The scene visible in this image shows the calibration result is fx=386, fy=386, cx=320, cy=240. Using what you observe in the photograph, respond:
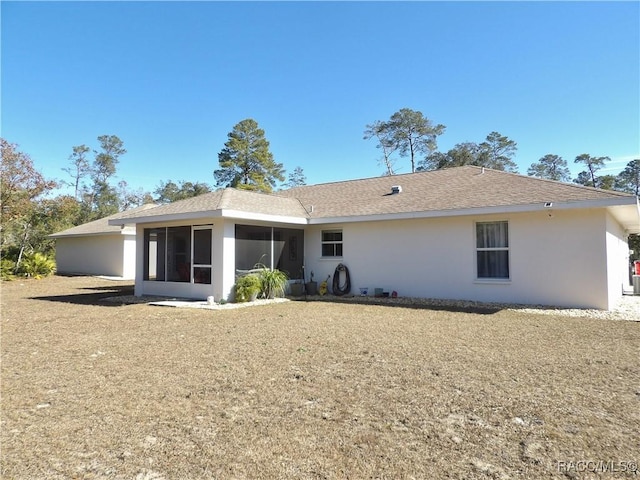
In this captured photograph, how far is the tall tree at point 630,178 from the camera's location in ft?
131

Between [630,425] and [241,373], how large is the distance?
4.11 metres

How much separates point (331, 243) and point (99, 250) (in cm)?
1812

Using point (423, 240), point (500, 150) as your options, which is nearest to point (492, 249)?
point (423, 240)

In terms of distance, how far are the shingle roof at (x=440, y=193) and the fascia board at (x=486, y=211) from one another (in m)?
0.11

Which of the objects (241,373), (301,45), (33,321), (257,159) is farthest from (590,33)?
(257,159)

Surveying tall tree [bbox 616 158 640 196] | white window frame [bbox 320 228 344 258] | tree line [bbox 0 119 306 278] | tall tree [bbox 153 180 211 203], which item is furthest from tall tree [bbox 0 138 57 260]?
tall tree [bbox 616 158 640 196]

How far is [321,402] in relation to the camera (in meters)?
4.03

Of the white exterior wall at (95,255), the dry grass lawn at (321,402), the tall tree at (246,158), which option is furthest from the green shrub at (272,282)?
the tall tree at (246,158)

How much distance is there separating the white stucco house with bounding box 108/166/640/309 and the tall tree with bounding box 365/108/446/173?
947 inches

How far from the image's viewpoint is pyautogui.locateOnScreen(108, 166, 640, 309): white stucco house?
400 inches

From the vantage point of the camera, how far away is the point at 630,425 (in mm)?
3418

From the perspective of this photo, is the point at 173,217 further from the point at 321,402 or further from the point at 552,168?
the point at 552,168

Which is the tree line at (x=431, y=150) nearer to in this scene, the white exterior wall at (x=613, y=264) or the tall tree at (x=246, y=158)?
the tall tree at (x=246, y=158)

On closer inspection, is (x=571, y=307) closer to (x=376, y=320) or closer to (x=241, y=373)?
(x=376, y=320)
